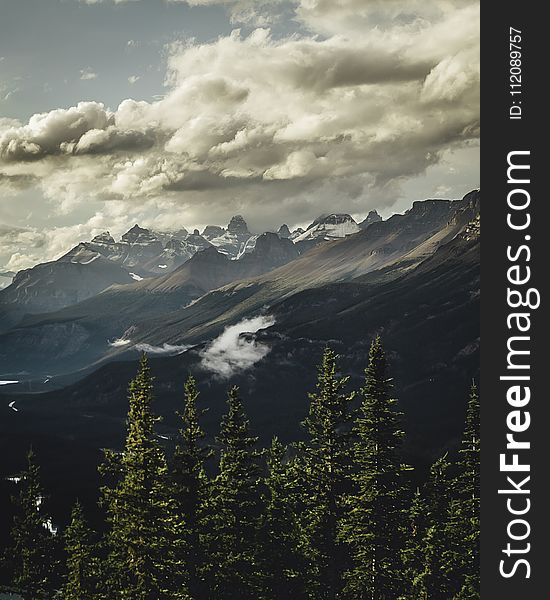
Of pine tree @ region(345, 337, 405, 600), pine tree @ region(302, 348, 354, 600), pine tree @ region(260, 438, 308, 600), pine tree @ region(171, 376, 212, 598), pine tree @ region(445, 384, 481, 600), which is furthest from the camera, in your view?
pine tree @ region(445, 384, 481, 600)

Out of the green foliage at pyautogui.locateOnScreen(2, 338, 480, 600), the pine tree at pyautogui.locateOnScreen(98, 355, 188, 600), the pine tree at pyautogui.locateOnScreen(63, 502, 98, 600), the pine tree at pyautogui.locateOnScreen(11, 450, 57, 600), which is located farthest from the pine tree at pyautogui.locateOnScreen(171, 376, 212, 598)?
Answer: the pine tree at pyautogui.locateOnScreen(11, 450, 57, 600)

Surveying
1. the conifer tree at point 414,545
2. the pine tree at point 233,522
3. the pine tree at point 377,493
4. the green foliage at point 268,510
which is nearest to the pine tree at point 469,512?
the green foliage at point 268,510

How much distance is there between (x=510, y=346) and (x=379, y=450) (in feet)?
84.4

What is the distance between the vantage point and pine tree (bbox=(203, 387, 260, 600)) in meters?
43.0

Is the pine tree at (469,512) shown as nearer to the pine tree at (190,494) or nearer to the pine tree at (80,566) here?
the pine tree at (190,494)

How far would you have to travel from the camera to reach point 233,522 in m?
43.7

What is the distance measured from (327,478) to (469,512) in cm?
1258

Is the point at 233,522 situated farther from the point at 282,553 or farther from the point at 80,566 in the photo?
the point at 80,566

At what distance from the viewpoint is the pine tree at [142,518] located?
127 ft

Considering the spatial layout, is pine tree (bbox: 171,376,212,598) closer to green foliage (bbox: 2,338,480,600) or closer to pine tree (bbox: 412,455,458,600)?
green foliage (bbox: 2,338,480,600)

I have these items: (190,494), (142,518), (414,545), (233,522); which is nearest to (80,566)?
(190,494)

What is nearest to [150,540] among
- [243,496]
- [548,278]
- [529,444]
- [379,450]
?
[243,496]

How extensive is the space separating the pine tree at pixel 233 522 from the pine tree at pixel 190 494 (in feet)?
2.38

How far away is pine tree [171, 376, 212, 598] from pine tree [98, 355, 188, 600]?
2.04m
